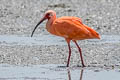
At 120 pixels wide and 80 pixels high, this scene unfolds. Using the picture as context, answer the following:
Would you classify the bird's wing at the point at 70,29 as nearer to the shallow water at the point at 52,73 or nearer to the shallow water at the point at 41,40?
the shallow water at the point at 52,73

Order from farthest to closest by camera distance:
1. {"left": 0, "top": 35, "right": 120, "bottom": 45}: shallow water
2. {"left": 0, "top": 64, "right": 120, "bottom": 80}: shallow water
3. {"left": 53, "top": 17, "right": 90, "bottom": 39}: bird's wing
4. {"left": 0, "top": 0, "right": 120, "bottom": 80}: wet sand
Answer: {"left": 0, "top": 35, "right": 120, "bottom": 45}: shallow water, {"left": 53, "top": 17, "right": 90, "bottom": 39}: bird's wing, {"left": 0, "top": 0, "right": 120, "bottom": 80}: wet sand, {"left": 0, "top": 64, "right": 120, "bottom": 80}: shallow water

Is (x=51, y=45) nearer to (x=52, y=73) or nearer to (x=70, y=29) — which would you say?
(x=70, y=29)

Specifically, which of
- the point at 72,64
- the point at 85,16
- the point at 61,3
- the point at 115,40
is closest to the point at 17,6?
the point at 61,3

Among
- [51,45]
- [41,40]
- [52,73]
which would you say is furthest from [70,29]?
[41,40]

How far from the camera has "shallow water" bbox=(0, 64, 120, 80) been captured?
10.8 metres

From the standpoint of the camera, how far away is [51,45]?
14938 mm

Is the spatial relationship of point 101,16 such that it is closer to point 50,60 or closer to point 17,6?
point 17,6

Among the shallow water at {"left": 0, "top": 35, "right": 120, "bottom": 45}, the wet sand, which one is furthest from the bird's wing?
the shallow water at {"left": 0, "top": 35, "right": 120, "bottom": 45}

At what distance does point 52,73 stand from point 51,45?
3.69 m

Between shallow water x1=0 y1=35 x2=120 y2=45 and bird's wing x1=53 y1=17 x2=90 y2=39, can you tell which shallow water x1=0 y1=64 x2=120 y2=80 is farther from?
shallow water x1=0 y1=35 x2=120 y2=45

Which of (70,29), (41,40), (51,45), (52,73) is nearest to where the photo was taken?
(52,73)

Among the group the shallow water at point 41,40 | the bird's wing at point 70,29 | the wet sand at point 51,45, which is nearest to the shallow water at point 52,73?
the wet sand at point 51,45

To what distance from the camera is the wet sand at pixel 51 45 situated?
11484mm

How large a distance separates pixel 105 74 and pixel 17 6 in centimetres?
1225
